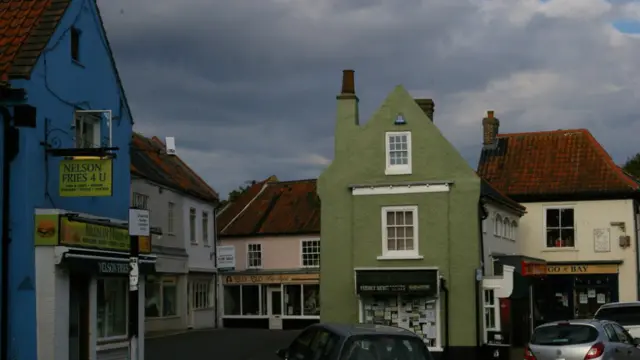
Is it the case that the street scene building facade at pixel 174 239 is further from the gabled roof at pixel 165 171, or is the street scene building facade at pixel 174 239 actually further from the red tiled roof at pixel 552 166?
the red tiled roof at pixel 552 166

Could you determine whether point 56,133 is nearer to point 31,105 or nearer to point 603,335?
point 31,105

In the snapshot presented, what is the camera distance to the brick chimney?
147 ft

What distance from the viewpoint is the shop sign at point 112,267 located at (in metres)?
19.4

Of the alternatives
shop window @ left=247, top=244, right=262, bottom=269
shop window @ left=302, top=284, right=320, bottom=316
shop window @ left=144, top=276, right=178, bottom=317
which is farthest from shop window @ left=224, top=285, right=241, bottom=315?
shop window @ left=144, top=276, right=178, bottom=317

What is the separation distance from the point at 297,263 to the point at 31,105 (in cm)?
3022

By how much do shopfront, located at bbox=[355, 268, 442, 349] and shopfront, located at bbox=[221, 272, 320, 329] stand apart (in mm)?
16293

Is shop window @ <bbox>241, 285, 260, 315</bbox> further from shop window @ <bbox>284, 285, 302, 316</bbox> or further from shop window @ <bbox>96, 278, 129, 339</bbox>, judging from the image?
shop window @ <bbox>96, 278, 129, 339</bbox>

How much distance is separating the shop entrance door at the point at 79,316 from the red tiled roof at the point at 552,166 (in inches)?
1022

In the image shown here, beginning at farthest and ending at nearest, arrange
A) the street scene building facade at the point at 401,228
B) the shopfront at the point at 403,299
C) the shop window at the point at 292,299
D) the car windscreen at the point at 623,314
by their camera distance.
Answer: the shop window at the point at 292,299, the street scene building facade at the point at 401,228, the shopfront at the point at 403,299, the car windscreen at the point at 623,314

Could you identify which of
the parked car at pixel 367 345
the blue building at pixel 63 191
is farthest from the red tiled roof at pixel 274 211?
the parked car at pixel 367 345

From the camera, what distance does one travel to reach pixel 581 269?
134ft

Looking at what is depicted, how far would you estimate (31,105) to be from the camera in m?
18.1

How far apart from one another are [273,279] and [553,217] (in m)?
14.6

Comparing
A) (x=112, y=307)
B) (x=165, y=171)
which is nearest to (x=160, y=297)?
(x=165, y=171)
